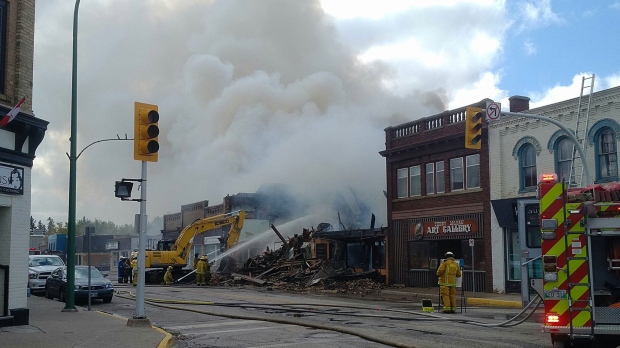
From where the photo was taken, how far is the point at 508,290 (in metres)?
26.0

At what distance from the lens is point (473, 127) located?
17.7m

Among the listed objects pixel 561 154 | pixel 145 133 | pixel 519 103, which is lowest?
pixel 145 133

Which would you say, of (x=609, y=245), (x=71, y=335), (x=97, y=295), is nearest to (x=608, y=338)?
(x=609, y=245)

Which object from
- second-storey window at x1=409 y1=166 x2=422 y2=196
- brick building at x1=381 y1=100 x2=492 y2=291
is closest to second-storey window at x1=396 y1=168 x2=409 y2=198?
brick building at x1=381 y1=100 x2=492 y2=291

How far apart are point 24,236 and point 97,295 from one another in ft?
25.5

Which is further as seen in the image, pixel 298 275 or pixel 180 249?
pixel 180 249

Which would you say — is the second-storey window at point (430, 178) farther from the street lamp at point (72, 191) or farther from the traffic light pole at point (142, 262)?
the traffic light pole at point (142, 262)

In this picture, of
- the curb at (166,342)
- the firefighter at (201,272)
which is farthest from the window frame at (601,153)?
the firefighter at (201,272)

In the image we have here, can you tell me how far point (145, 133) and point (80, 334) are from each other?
12.7ft

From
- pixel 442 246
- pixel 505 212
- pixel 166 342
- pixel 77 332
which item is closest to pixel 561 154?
pixel 505 212

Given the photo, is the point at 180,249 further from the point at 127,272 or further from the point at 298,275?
the point at 298,275

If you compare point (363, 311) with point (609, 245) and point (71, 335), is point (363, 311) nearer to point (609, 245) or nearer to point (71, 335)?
point (71, 335)

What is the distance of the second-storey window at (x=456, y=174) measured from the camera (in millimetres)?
28852

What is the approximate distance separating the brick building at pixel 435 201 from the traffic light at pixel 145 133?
53.2 ft
